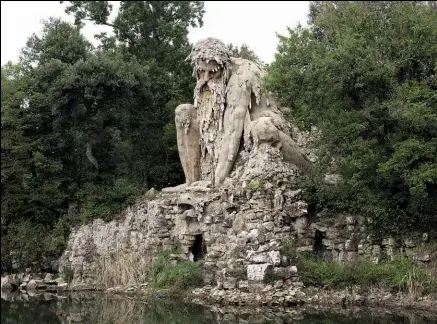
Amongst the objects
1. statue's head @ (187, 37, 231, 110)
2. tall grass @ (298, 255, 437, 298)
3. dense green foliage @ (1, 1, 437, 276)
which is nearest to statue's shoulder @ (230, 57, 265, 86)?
statue's head @ (187, 37, 231, 110)

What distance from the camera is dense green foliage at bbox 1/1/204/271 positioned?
23844mm

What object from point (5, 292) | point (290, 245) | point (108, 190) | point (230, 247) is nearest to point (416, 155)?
point (290, 245)

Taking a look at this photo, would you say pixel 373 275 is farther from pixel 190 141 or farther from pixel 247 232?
pixel 190 141

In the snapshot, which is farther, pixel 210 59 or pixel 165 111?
pixel 165 111

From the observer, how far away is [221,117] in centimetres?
1959

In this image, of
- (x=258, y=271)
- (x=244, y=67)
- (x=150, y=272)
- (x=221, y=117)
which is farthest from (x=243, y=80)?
(x=258, y=271)

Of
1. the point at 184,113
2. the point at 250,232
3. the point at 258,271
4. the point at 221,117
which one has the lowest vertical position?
the point at 258,271

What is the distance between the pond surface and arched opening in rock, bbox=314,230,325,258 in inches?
128

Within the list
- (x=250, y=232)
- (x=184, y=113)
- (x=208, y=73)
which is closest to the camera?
(x=250, y=232)

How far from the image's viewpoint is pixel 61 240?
23281 mm

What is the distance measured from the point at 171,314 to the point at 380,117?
21.3 ft

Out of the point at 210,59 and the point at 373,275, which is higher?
the point at 210,59

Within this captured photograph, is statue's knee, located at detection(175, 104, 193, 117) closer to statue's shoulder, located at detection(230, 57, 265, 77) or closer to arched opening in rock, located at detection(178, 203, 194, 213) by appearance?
statue's shoulder, located at detection(230, 57, 265, 77)

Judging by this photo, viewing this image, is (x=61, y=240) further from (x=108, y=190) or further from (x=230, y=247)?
(x=230, y=247)
